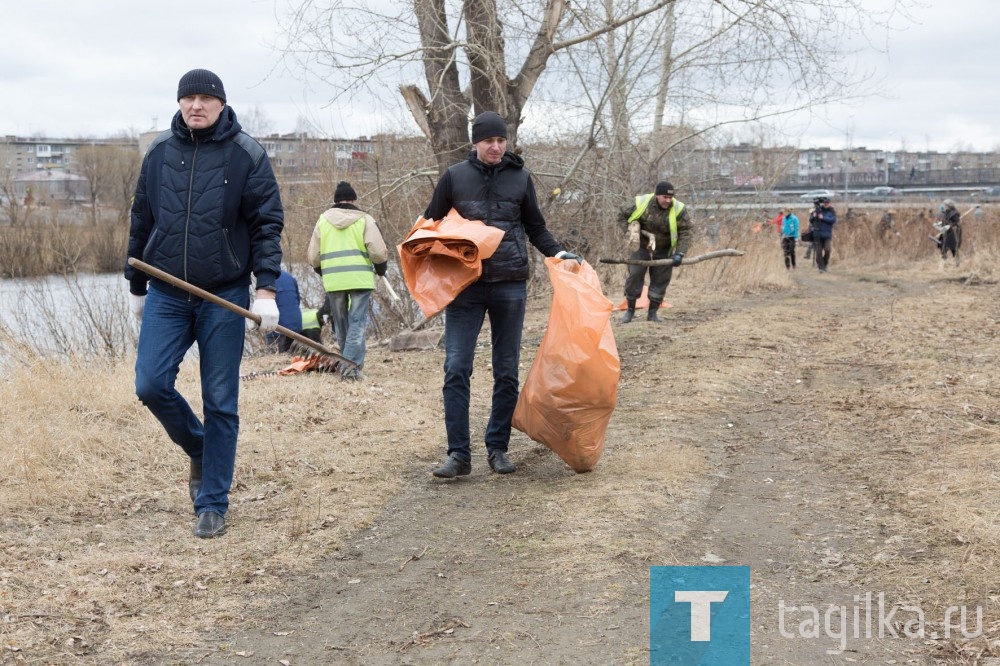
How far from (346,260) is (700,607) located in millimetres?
5593

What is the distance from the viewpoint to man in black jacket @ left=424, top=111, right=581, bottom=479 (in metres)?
5.33

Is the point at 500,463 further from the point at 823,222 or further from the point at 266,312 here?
the point at 823,222

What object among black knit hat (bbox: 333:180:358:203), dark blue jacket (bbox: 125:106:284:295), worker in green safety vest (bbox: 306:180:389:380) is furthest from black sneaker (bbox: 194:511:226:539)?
black knit hat (bbox: 333:180:358:203)

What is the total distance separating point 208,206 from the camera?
4.42 metres

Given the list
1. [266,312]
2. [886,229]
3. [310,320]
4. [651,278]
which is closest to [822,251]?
[886,229]

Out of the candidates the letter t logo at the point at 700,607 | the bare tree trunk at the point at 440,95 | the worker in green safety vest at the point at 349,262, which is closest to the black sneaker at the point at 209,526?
the letter t logo at the point at 700,607

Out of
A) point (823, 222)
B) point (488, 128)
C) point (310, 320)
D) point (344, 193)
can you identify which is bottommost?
point (310, 320)

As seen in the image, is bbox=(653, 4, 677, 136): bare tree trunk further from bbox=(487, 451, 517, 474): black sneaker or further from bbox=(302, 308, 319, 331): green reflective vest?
bbox=(487, 451, 517, 474): black sneaker

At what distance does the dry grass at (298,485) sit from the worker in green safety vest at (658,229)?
254 cm

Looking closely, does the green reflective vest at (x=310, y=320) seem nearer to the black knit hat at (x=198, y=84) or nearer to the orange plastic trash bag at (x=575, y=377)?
the orange plastic trash bag at (x=575, y=377)

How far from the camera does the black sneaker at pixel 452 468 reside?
553cm

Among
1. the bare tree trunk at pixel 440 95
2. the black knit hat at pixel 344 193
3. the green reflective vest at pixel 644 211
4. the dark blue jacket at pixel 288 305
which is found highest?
the bare tree trunk at pixel 440 95

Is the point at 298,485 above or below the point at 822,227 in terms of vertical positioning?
below

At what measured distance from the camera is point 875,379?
26.8 ft
